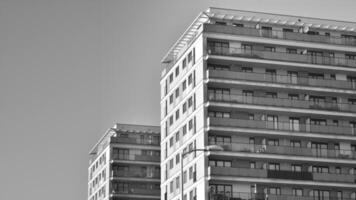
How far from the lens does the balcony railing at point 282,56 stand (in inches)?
4220

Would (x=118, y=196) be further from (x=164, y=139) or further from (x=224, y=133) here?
(x=224, y=133)

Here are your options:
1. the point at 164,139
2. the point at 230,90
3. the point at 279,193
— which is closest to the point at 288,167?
the point at 279,193

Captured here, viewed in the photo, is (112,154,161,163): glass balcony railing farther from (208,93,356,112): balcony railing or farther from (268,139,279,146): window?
(208,93,356,112): balcony railing

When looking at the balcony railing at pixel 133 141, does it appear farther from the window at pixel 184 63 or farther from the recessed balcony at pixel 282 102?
the recessed balcony at pixel 282 102

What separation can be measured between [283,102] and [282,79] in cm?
312

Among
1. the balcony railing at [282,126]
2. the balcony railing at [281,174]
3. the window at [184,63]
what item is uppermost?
the window at [184,63]

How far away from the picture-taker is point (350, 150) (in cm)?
11000

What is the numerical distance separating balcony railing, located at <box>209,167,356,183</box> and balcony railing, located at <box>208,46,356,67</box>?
14536mm

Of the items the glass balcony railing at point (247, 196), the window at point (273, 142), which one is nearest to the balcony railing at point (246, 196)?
the glass balcony railing at point (247, 196)

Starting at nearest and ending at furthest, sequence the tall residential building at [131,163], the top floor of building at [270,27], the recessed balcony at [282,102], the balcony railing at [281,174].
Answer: the balcony railing at [281,174] < the recessed balcony at [282,102] < the top floor of building at [270,27] < the tall residential building at [131,163]

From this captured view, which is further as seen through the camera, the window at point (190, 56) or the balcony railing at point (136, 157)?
the balcony railing at point (136, 157)

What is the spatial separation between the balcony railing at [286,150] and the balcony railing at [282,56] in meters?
11.3

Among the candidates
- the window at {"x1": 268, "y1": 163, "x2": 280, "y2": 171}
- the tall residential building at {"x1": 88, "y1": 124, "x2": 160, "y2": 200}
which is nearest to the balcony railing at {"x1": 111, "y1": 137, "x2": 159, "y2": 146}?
the tall residential building at {"x1": 88, "y1": 124, "x2": 160, "y2": 200}

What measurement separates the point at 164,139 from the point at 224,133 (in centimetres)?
1923
